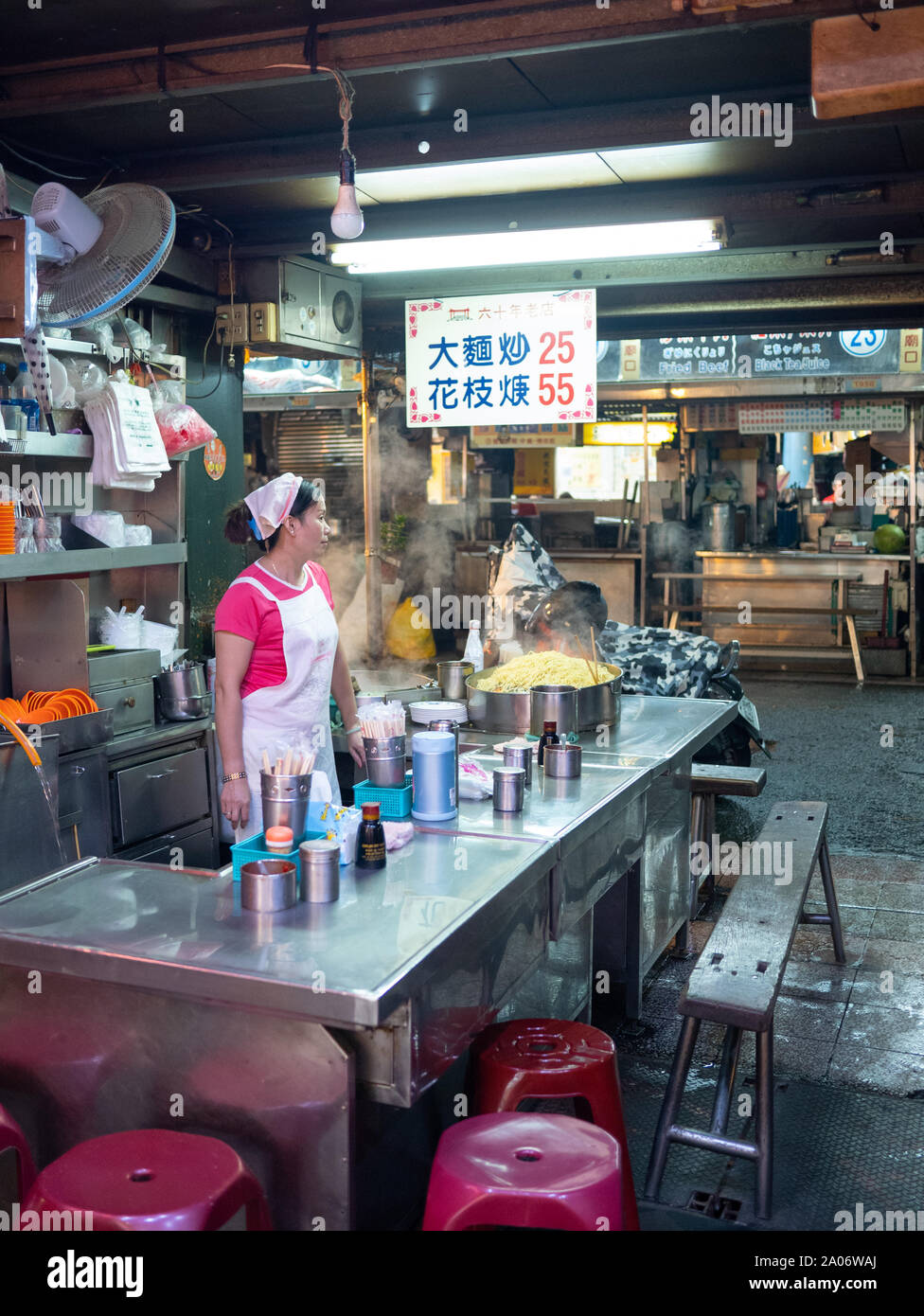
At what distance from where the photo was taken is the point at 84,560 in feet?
17.6

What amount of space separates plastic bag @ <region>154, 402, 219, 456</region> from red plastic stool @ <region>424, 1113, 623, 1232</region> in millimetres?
4481

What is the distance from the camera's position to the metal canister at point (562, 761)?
4.02 m

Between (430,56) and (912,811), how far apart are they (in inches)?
235

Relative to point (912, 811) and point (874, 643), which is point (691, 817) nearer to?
point (912, 811)

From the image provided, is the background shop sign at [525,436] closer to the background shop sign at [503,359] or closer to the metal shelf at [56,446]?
the background shop sign at [503,359]

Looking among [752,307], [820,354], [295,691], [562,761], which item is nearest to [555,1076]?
[562,761]

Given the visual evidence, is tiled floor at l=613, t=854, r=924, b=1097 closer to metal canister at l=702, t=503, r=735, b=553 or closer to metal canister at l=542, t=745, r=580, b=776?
metal canister at l=542, t=745, r=580, b=776

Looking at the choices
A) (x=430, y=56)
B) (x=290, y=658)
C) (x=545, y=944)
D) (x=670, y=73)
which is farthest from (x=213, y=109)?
(x=545, y=944)

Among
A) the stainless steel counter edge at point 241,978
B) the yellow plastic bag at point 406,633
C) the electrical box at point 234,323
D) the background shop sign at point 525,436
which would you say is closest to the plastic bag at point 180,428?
the electrical box at point 234,323

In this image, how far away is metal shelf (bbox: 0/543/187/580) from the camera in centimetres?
484

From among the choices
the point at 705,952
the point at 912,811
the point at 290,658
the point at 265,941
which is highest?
the point at 290,658

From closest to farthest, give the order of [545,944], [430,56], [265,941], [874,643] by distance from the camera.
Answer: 1. [265,941]
2. [545,944]
3. [430,56]
4. [874,643]

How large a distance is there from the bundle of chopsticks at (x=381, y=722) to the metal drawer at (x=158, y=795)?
2219 mm

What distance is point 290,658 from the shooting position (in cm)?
426
